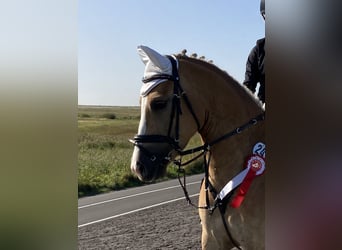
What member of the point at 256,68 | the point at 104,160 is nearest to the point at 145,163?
the point at 256,68

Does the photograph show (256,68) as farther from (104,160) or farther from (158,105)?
(104,160)

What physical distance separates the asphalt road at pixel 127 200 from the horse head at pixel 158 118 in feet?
14.8

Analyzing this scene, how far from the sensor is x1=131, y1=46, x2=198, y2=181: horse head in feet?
6.56

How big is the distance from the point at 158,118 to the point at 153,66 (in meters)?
0.28

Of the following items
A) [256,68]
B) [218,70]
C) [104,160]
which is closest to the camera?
[218,70]

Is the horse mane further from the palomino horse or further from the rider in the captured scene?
the rider

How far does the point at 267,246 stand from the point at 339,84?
29 centimetres

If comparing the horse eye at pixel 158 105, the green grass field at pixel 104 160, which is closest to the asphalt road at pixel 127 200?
the green grass field at pixel 104 160

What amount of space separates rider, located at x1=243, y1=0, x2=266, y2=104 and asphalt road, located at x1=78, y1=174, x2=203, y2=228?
14.4ft

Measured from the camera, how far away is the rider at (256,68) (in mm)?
2588

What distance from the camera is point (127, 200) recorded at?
27.5ft

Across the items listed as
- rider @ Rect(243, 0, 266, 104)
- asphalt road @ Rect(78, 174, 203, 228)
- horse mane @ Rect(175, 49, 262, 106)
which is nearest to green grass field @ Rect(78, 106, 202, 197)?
asphalt road @ Rect(78, 174, 203, 228)

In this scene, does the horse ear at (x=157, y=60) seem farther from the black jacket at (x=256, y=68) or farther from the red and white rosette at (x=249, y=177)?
the black jacket at (x=256, y=68)

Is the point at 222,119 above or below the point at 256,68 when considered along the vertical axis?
below
